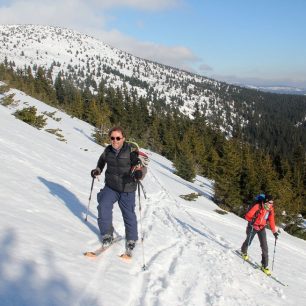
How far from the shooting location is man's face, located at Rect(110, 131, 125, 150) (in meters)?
6.48

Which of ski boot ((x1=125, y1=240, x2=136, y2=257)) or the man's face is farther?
ski boot ((x1=125, y1=240, x2=136, y2=257))

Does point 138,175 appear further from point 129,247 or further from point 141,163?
point 129,247

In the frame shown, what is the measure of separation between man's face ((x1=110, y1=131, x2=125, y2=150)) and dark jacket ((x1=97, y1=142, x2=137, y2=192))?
0.38ft

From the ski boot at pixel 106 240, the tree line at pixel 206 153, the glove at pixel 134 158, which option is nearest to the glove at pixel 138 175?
the glove at pixel 134 158

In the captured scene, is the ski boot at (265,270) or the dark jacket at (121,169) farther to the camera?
the ski boot at (265,270)

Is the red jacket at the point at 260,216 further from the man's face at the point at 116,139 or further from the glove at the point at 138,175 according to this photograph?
the man's face at the point at 116,139

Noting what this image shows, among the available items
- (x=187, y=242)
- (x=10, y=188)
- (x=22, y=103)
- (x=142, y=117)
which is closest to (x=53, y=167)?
(x=10, y=188)

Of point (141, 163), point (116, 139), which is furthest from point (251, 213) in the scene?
point (116, 139)

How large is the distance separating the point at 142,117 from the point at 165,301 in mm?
79121

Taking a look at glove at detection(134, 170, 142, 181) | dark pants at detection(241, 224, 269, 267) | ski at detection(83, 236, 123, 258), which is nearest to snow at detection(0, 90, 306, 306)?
ski at detection(83, 236, 123, 258)

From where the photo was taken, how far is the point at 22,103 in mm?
33625

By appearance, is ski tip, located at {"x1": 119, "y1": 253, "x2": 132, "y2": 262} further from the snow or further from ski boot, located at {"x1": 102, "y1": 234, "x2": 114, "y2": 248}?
ski boot, located at {"x1": 102, "y1": 234, "x2": 114, "y2": 248}

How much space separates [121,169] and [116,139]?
56 cm

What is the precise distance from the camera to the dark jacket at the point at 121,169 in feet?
21.7
